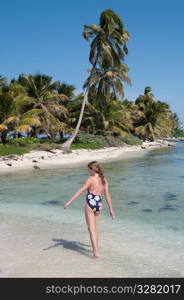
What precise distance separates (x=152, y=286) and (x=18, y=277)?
6.55ft

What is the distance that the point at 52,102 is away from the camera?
36031mm

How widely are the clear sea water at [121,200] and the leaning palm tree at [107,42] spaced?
55.0ft

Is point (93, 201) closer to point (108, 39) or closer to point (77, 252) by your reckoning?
point (77, 252)

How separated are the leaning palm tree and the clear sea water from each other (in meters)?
16.8

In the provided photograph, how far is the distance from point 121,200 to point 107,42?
25.9 metres

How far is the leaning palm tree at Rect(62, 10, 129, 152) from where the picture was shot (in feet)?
108

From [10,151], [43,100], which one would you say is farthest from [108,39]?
[10,151]

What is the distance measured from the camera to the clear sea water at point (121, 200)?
7.92 meters

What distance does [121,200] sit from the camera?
11.3 metres

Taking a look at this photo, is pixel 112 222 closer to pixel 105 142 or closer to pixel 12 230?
pixel 12 230

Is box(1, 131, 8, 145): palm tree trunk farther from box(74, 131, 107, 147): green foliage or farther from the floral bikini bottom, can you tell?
the floral bikini bottom

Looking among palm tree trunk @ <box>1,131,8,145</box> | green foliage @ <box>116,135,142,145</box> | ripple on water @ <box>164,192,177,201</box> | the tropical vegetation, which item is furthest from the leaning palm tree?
ripple on water @ <box>164,192,177,201</box>

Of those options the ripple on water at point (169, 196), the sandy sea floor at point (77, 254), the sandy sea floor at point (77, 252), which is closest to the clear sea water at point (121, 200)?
the ripple on water at point (169, 196)

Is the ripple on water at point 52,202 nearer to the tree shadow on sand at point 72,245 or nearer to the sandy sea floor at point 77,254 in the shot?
the sandy sea floor at point 77,254
